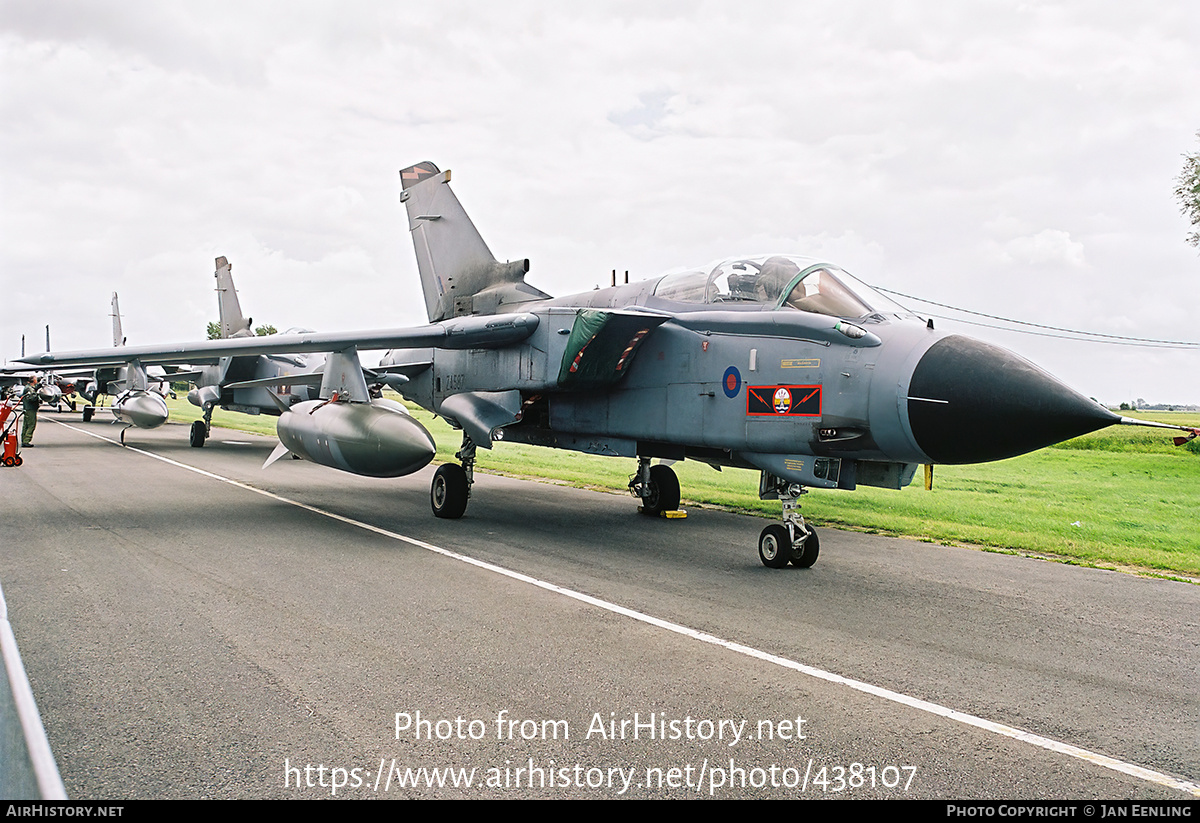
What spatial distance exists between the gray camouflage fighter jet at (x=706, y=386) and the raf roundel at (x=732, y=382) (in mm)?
Result: 17

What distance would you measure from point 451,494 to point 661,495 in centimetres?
304

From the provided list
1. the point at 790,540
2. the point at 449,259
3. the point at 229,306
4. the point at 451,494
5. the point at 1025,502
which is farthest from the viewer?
the point at 229,306

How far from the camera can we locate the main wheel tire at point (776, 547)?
7.54 metres

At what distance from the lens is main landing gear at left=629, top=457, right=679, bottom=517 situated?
11523mm

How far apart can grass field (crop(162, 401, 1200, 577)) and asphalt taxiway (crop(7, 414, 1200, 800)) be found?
4.76ft

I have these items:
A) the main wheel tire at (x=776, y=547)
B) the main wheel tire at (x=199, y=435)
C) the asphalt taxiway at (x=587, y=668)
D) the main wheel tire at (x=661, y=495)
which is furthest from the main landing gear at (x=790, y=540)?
the main wheel tire at (x=199, y=435)

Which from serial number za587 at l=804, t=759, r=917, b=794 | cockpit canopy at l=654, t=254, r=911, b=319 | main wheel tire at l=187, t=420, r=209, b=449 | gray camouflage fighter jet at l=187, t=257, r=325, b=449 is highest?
cockpit canopy at l=654, t=254, r=911, b=319

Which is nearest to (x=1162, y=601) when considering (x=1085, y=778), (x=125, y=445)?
(x=1085, y=778)

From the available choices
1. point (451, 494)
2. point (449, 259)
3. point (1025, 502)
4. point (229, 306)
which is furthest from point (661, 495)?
point (229, 306)

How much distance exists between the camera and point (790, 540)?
753 centimetres

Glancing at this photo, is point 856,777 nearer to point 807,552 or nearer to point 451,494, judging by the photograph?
point 807,552

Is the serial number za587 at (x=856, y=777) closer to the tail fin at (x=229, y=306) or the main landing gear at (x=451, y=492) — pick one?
the main landing gear at (x=451, y=492)

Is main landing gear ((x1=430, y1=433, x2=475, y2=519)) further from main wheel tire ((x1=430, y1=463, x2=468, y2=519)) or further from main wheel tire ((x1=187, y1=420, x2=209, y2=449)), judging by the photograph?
main wheel tire ((x1=187, y1=420, x2=209, y2=449))

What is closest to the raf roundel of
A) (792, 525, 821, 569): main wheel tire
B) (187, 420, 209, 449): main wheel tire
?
(792, 525, 821, 569): main wheel tire
